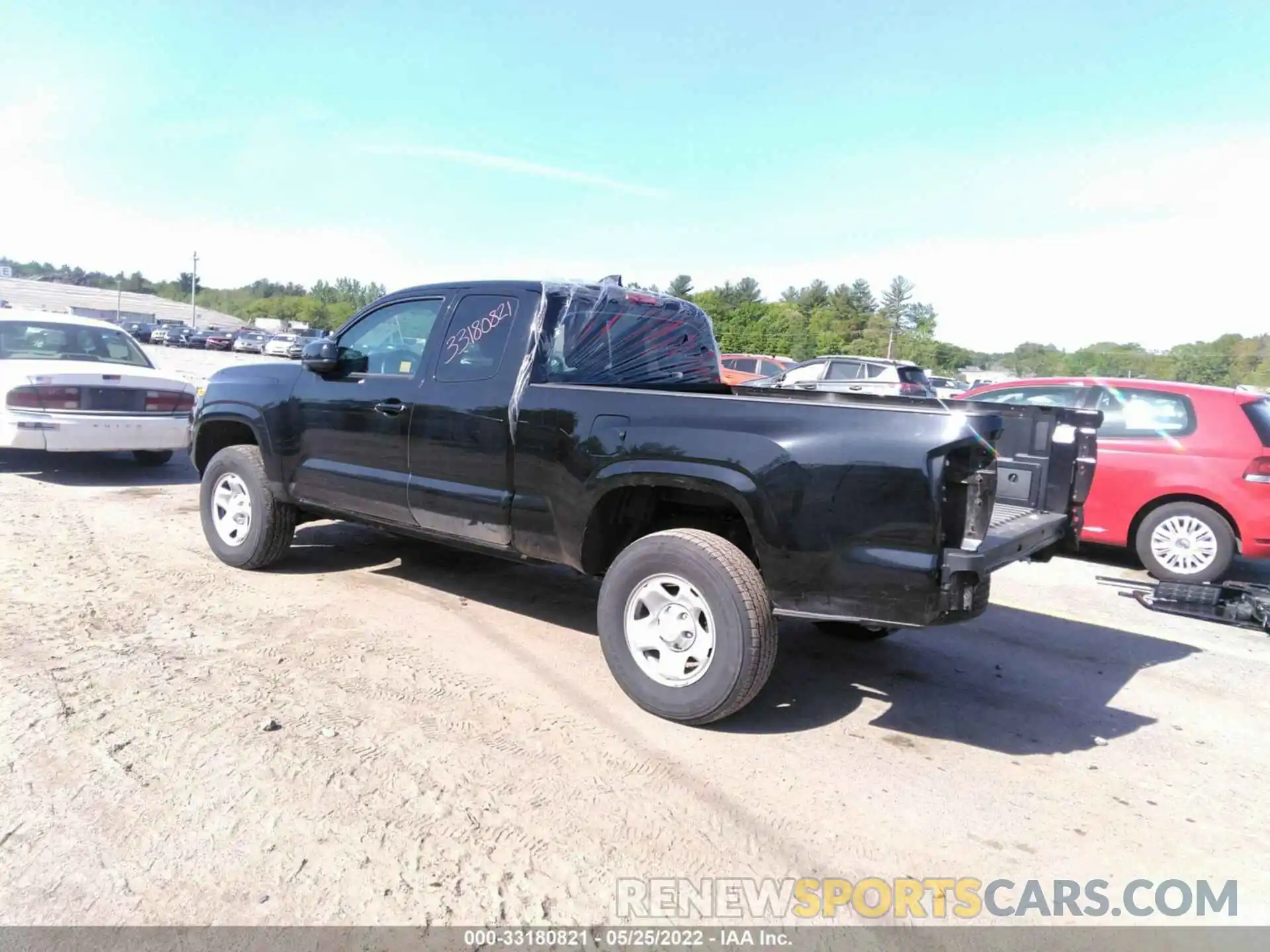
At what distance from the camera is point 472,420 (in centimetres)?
442

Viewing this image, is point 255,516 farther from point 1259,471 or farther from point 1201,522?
point 1259,471

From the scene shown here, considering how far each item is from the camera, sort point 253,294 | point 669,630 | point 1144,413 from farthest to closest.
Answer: point 253,294 < point 1144,413 < point 669,630

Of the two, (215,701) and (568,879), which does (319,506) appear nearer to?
(215,701)

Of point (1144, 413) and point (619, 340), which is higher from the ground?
point (619, 340)

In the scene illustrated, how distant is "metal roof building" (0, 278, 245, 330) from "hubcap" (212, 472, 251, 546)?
248 ft

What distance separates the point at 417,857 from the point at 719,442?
6.37ft

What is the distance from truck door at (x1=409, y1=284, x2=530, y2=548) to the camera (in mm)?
4340

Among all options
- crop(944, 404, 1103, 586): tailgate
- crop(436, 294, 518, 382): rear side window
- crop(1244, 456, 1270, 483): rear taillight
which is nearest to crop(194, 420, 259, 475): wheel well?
crop(436, 294, 518, 382): rear side window

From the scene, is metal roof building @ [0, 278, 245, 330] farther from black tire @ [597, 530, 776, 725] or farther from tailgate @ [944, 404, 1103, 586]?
tailgate @ [944, 404, 1103, 586]

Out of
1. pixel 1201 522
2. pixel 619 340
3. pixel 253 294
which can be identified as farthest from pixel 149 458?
pixel 253 294

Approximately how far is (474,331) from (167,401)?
18.1 ft

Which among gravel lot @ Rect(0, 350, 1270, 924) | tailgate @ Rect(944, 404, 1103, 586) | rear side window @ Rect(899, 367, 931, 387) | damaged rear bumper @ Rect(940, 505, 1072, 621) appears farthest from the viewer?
rear side window @ Rect(899, 367, 931, 387)

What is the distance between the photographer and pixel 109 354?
9.01m

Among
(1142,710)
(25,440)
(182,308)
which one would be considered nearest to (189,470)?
(25,440)
